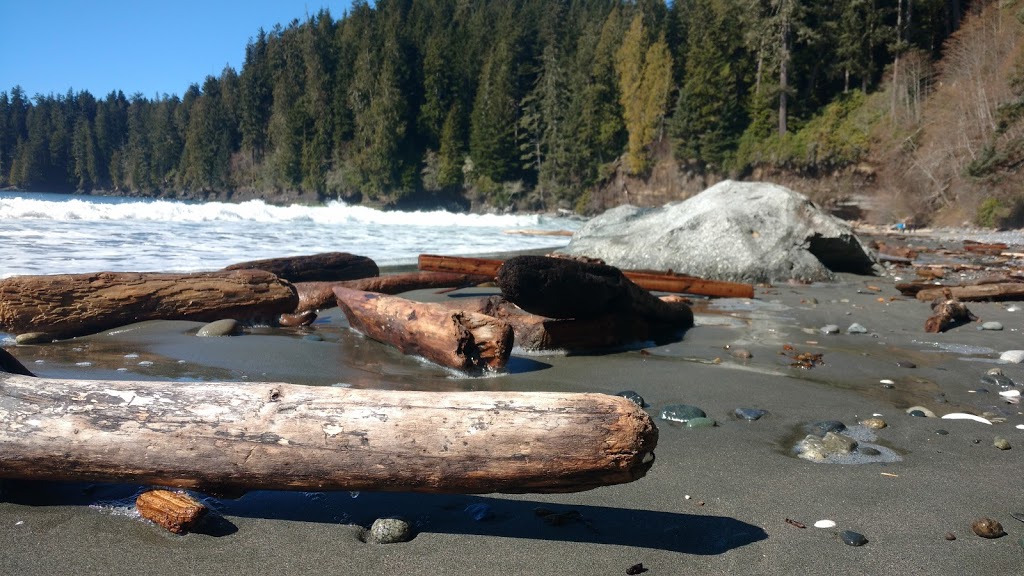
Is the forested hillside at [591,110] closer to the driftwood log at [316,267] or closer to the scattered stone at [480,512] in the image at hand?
the driftwood log at [316,267]

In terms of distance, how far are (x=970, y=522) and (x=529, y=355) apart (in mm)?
2629

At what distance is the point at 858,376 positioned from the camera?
3.65 metres

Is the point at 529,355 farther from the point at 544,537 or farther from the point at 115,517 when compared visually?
the point at 115,517

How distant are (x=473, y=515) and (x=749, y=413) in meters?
1.58

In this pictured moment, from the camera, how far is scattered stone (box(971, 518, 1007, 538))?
5.70 feet

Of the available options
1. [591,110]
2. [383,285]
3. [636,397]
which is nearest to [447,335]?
[636,397]

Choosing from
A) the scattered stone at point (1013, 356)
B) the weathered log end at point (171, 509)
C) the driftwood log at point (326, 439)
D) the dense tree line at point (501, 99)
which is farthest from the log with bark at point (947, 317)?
the dense tree line at point (501, 99)

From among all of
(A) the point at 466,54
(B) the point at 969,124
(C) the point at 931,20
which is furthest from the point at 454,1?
(B) the point at 969,124

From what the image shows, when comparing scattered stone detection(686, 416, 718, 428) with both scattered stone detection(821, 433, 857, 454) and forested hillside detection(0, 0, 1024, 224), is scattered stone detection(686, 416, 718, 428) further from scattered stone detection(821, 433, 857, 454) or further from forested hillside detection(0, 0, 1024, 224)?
forested hillside detection(0, 0, 1024, 224)

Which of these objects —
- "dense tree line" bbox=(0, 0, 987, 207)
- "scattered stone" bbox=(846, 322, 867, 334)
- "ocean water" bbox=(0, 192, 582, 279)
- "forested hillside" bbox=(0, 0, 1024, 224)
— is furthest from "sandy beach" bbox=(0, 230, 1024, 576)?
"dense tree line" bbox=(0, 0, 987, 207)

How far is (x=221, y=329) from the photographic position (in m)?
4.68

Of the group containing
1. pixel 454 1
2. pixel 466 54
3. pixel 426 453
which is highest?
pixel 454 1

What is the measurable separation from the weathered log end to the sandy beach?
29 mm

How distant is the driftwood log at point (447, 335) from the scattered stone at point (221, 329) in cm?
127
